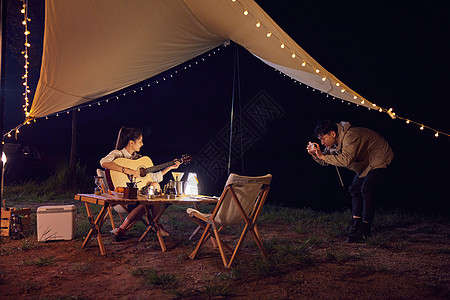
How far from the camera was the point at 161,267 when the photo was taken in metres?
3.02

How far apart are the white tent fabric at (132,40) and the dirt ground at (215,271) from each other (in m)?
1.76

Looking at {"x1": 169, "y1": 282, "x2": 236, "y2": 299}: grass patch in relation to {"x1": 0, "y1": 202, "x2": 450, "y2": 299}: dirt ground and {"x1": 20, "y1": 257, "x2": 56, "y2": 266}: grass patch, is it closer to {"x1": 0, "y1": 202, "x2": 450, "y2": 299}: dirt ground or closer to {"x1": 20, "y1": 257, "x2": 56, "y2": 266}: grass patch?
{"x1": 0, "y1": 202, "x2": 450, "y2": 299}: dirt ground

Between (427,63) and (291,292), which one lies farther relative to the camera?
(427,63)

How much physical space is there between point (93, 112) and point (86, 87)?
87.3 ft

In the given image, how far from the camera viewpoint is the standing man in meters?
3.93

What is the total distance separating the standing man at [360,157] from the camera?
3.93 m

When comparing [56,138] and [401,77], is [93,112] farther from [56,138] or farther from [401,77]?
[401,77]

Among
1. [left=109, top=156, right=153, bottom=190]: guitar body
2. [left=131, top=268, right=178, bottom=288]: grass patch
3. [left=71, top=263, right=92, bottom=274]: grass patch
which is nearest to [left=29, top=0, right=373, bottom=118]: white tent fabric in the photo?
[left=109, top=156, right=153, bottom=190]: guitar body

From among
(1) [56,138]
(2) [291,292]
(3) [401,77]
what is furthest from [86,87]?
(1) [56,138]

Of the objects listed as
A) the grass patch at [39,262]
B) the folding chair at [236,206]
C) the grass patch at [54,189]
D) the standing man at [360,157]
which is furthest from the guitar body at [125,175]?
the grass patch at [54,189]

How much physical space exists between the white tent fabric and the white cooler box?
1.19m

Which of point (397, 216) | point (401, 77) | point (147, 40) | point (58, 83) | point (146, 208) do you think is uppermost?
point (401, 77)

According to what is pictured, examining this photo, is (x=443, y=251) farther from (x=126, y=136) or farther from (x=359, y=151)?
(x=126, y=136)

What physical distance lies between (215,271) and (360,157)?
7.38 feet
